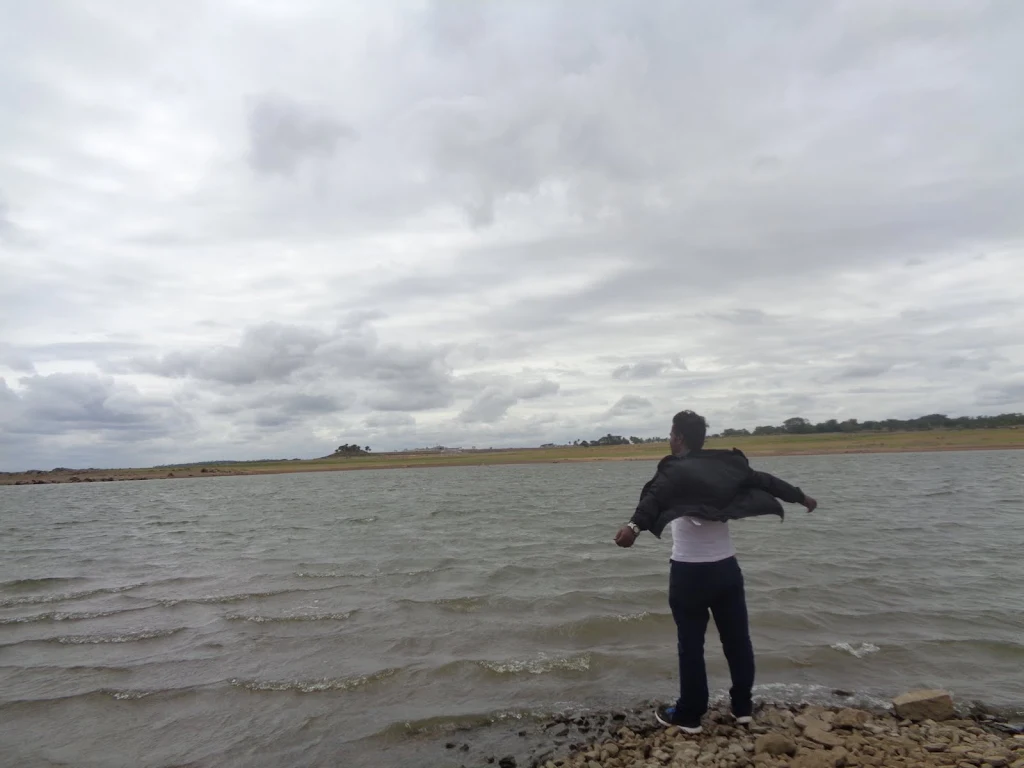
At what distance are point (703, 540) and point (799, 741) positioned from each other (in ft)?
6.63

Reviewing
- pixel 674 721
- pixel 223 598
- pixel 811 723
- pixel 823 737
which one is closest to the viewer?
pixel 823 737

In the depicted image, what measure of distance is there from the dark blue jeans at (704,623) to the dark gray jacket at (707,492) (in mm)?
518

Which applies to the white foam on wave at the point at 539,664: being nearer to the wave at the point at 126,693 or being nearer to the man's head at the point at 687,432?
the man's head at the point at 687,432

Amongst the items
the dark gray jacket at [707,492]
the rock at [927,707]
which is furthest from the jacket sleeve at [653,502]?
the rock at [927,707]

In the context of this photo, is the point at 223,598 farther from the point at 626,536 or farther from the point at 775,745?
the point at 775,745

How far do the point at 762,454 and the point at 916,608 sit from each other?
107 meters

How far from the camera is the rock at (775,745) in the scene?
5.35 meters

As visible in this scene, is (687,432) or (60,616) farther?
(60,616)

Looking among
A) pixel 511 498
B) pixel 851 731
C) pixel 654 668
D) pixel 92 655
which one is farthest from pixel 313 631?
pixel 511 498

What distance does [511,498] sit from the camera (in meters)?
40.1

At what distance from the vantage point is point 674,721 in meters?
6.09

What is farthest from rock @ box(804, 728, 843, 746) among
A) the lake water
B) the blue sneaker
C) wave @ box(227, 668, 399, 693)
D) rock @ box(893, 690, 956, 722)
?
wave @ box(227, 668, 399, 693)

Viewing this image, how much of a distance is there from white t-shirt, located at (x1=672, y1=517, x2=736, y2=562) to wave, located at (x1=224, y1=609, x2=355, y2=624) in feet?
25.5

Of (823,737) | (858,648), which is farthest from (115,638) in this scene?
(858,648)
